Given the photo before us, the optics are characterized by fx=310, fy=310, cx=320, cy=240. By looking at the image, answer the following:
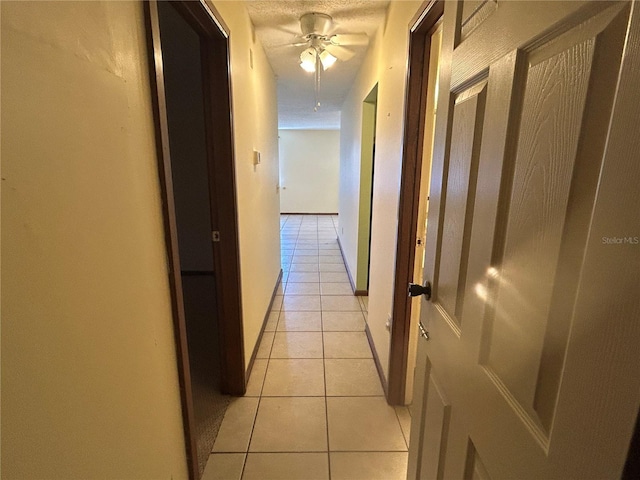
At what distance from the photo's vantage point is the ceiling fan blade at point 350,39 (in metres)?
2.37

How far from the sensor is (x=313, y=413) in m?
1.85

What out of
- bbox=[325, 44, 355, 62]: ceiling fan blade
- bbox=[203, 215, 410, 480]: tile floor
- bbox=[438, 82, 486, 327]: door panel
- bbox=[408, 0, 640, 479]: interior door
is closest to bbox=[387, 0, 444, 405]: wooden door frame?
bbox=[203, 215, 410, 480]: tile floor

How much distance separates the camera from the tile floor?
154 cm

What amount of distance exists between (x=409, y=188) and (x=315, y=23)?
4.41ft

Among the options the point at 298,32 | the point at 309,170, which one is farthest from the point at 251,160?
the point at 309,170

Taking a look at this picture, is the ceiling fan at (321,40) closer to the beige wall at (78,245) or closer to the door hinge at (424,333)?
the beige wall at (78,245)

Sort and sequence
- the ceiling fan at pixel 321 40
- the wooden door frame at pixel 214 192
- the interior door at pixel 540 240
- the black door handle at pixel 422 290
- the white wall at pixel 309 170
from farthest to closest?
the white wall at pixel 309 170
the ceiling fan at pixel 321 40
the black door handle at pixel 422 290
the wooden door frame at pixel 214 192
the interior door at pixel 540 240

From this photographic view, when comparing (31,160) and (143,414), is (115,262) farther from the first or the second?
(143,414)

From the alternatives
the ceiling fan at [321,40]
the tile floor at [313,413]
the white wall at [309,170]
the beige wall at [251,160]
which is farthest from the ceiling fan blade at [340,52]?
the white wall at [309,170]

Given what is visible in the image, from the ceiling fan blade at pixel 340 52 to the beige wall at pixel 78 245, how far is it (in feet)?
6.71

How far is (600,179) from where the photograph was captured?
0.43 meters

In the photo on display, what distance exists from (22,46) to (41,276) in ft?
1.22

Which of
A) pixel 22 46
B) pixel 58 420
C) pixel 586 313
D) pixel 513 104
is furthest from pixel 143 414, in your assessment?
pixel 513 104

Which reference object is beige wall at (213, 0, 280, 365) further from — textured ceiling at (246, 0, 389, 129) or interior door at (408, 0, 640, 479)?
interior door at (408, 0, 640, 479)
